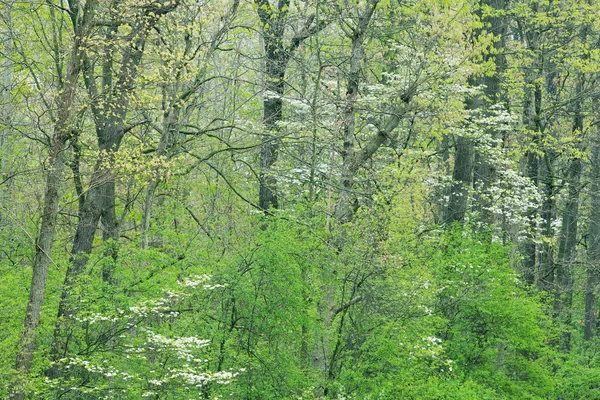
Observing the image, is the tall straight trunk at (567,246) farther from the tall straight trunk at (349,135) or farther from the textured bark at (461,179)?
the tall straight trunk at (349,135)

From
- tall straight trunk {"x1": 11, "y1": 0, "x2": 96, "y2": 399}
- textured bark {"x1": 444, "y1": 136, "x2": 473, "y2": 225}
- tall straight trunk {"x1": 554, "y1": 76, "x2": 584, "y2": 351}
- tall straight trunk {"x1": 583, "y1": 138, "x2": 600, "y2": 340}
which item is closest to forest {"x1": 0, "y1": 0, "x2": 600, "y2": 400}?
tall straight trunk {"x1": 11, "y1": 0, "x2": 96, "y2": 399}

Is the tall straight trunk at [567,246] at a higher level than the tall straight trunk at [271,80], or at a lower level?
lower

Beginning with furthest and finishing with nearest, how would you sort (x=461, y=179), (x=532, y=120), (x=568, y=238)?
(x=568, y=238), (x=532, y=120), (x=461, y=179)

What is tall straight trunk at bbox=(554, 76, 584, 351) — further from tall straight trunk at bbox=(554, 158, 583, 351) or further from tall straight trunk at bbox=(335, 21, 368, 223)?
tall straight trunk at bbox=(335, 21, 368, 223)

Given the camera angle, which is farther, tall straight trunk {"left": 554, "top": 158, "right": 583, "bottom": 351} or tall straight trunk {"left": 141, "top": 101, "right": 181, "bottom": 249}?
tall straight trunk {"left": 554, "top": 158, "right": 583, "bottom": 351}

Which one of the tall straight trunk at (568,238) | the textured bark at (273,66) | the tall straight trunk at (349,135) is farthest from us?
the tall straight trunk at (568,238)

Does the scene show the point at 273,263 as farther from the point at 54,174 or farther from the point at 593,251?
the point at 593,251

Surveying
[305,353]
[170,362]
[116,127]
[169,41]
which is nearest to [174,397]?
[170,362]

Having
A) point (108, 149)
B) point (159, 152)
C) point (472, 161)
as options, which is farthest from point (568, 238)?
point (108, 149)

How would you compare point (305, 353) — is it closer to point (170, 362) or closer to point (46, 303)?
point (170, 362)

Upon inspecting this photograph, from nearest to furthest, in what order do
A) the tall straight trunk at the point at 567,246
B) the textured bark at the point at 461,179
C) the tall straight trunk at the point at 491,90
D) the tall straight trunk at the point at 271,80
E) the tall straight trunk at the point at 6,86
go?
the tall straight trunk at the point at 6,86 → the tall straight trunk at the point at 271,80 → the textured bark at the point at 461,179 → the tall straight trunk at the point at 491,90 → the tall straight trunk at the point at 567,246

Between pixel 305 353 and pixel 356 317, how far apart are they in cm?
95

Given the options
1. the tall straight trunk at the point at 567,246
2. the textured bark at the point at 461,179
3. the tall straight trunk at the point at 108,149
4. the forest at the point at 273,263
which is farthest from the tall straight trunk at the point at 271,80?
the tall straight trunk at the point at 567,246

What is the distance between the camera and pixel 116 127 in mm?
13602
